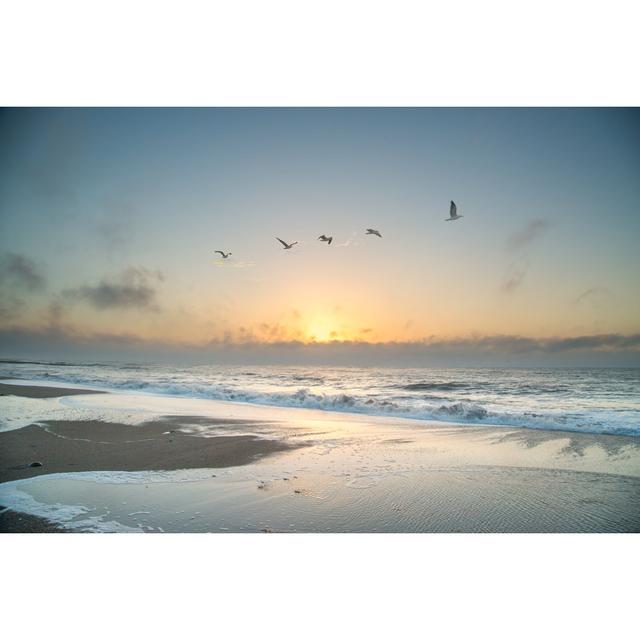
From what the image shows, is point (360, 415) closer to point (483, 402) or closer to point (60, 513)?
point (483, 402)

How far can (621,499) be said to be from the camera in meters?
4.70

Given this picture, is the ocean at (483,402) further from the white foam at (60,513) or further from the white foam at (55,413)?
the white foam at (60,513)

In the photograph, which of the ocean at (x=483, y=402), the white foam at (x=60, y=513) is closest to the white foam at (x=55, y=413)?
the white foam at (x=60, y=513)

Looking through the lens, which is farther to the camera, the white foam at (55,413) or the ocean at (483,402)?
the ocean at (483,402)

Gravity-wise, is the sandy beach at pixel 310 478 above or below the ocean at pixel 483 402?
above

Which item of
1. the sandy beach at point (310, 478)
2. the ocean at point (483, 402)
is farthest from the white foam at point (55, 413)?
the ocean at point (483, 402)

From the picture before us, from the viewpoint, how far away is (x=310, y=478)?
17.1 ft

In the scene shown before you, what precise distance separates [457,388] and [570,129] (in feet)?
44.1

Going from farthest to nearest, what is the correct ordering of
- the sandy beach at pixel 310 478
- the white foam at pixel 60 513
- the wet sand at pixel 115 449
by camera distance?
the wet sand at pixel 115 449
the sandy beach at pixel 310 478
the white foam at pixel 60 513

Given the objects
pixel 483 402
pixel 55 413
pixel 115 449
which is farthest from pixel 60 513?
pixel 483 402

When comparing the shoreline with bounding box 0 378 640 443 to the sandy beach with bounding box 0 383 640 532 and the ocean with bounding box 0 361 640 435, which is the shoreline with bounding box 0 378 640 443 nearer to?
the ocean with bounding box 0 361 640 435

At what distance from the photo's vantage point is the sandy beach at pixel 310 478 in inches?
162

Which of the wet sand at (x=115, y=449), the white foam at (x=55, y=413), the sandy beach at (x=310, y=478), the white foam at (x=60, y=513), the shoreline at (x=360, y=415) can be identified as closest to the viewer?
the white foam at (x=60, y=513)

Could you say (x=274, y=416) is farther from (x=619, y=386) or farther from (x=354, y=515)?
(x=619, y=386)
